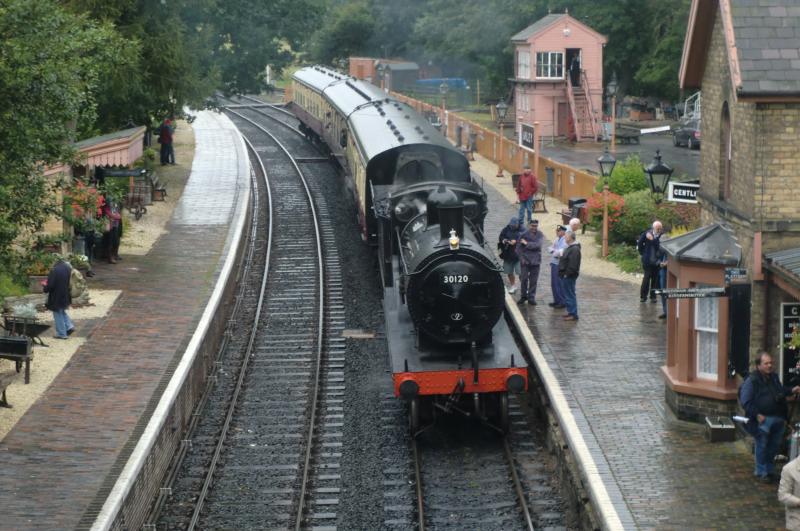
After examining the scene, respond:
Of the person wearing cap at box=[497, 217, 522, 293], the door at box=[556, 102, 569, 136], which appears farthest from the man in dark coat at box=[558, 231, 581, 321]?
the door at box=[556, 102, 569, 136]

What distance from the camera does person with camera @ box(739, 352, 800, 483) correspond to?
43.8ft

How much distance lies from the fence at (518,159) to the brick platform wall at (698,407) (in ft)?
47.7

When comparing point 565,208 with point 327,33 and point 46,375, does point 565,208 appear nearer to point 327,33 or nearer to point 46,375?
point 46,375

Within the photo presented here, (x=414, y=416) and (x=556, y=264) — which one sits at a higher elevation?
(x=556, y=264)

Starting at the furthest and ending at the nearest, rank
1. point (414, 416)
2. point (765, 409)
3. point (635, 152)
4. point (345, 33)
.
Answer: point (345, 33) → point (635, 152) → point (414, 416) → point (765, 409)

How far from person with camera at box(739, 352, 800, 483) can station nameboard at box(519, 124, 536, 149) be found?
19.7m

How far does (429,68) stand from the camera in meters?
78.8

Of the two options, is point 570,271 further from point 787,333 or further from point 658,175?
point 787,333

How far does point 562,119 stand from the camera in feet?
175

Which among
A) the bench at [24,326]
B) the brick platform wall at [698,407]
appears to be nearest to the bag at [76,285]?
the bench at [24,326]

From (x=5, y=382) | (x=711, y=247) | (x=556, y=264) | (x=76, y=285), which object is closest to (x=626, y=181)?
(x=556, y=264)

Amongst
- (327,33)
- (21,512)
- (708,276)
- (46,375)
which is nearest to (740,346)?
(708,276)

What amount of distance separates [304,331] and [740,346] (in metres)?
8.94

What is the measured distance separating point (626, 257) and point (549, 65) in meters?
28.4
